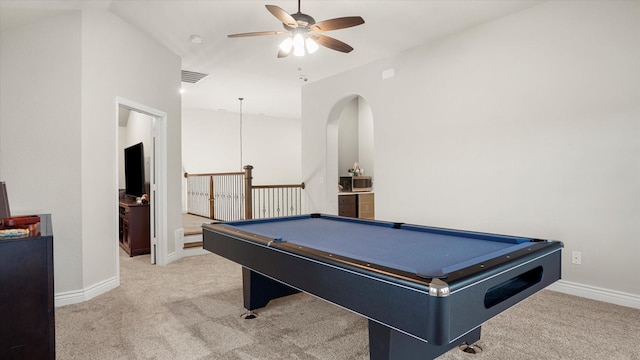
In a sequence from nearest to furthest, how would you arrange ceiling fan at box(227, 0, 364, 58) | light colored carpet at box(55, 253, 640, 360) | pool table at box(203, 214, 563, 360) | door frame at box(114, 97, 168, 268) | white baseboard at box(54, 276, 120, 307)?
pool table at box(203, 214, 563, 360) < light colored carpet at box(55, 253, 640, 360) < ceiling fan at box(227, 0, 364, 58) < white baseboard at box(54, 276, 120, 307) < door frame at box(114, 97, 168, 268)

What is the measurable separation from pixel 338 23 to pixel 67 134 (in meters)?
2.44

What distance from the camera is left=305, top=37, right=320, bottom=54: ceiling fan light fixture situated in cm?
273

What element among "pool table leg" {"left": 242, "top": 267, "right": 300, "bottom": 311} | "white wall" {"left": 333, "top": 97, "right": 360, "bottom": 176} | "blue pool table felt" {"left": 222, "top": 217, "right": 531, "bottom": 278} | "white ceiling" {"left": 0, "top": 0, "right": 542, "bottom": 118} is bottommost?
"pool table leg" {"left": 242, "top": 267, "right": 300, "bottom": 311}

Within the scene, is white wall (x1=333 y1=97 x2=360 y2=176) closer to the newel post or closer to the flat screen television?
the newel post

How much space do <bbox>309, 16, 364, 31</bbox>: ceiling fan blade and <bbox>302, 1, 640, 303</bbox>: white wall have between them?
182cm

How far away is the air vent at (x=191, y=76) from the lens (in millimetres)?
5090

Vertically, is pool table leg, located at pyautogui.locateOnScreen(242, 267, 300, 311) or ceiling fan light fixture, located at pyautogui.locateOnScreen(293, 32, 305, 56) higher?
ceiling fan light fixture, located at pyautogui.locateOnScreen(293, 32, 305, 56)

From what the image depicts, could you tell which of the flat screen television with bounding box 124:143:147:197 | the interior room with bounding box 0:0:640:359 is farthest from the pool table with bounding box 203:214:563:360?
the flat screen television with bounding box 124:143:147:197

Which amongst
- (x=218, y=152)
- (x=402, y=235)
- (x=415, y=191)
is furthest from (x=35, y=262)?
(x=218, y=152)

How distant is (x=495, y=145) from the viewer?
11.3 ft

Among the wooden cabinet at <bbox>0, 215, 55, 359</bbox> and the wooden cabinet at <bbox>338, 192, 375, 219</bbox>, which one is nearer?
the wooden cabinet at <bbox>0, 215, 55, 359</bbox>

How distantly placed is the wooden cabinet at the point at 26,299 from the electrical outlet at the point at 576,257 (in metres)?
3.83

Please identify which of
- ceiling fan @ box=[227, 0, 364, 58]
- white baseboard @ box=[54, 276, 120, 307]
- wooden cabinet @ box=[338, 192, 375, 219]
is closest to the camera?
ceiling fan @ box=[227, 0, 364, 58]

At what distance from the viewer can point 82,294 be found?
286 centimetres
